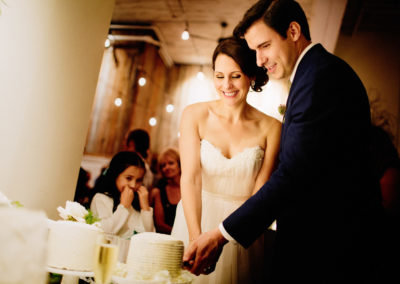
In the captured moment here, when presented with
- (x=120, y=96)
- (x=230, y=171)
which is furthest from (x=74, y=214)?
(x=120, y=96)

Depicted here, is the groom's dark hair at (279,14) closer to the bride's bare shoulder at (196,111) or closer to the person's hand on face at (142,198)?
the bride's bare shoulder at (196,111)

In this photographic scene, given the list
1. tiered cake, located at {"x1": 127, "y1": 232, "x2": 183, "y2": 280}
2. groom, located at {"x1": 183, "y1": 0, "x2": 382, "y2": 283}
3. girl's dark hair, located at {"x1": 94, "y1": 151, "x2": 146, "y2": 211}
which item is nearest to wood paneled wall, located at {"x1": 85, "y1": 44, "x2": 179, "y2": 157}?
girl's dark hair, located at {"x1": 94, "y1": 151, "x2": 146, "y2": 211}

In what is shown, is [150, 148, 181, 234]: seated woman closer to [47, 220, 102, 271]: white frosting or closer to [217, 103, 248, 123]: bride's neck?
[217, 103, 248, 123]: bride's neck

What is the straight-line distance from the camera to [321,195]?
122 cm

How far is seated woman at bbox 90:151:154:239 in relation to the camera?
8.21ft

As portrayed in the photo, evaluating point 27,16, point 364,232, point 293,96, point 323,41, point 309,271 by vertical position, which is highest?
point 323,41

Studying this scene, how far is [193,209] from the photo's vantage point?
1.73 meters

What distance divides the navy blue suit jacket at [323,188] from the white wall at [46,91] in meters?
0.95

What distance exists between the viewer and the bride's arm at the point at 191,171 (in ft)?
5.61

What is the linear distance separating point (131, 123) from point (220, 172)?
415 cm

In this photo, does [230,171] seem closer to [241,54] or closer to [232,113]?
[232,113]

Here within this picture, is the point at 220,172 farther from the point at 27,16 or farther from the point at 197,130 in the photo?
the point at 27,16

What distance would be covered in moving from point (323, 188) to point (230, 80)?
2.92ft

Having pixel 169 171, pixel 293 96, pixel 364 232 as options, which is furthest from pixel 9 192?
pixel 169 171
